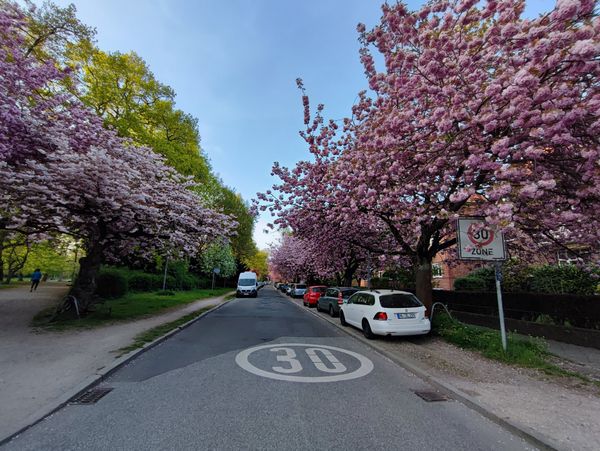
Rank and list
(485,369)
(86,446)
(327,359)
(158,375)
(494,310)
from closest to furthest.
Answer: (86,446)
(158,375)
(485,369)
(327,359)
(494,310)

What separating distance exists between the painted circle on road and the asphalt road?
0.13 ft

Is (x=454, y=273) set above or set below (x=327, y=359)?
above

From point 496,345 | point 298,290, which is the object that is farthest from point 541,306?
point 298,290

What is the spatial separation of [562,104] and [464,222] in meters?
3.40

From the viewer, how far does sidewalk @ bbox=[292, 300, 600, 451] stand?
3.89 metres

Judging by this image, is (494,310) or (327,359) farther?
(494,310)

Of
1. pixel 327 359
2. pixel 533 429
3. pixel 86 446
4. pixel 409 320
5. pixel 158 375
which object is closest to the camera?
pixel 86 446

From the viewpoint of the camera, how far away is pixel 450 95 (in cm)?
619

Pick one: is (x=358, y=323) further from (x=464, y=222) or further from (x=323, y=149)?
(x=323, y=149)

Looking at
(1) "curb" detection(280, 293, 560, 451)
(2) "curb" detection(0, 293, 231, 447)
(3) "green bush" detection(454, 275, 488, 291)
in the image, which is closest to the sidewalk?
(1) "curb" detection(280, 293, 560, 451)

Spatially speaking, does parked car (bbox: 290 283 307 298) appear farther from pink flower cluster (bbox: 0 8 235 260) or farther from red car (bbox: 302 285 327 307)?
pink flower cluster (bbox: 0 8 235 260)

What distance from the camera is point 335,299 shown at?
16.4m

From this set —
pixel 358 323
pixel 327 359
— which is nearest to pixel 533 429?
pixel 327 359

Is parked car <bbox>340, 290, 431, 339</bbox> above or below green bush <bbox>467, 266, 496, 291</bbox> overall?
below
